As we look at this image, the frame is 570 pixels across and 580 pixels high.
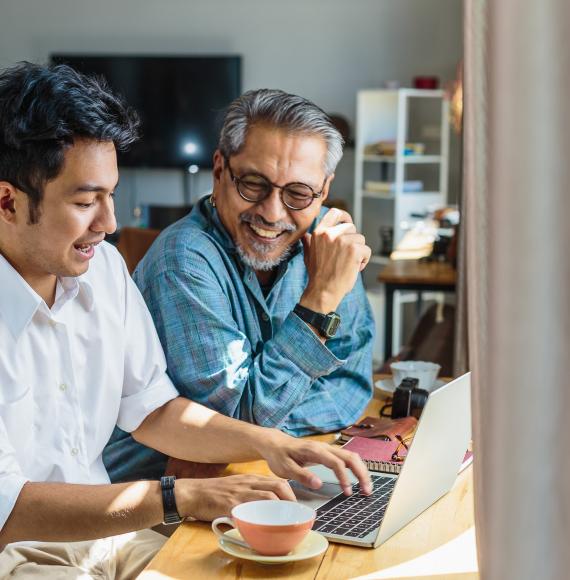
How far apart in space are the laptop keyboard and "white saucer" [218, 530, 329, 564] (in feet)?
0.21

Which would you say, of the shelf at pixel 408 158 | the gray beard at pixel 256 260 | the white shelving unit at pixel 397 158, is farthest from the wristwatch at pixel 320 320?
the shelf at pixel 408 158

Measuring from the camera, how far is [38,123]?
1.37m

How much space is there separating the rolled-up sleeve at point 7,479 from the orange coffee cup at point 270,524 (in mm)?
284

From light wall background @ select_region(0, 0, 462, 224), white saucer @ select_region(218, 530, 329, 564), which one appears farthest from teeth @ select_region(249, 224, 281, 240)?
light wall background @ select_region(0, 0, 462, 224)

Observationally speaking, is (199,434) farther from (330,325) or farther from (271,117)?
(271,117)

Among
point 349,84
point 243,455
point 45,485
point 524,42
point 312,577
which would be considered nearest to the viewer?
point 524,42

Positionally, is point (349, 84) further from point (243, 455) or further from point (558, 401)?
point (558, 401)

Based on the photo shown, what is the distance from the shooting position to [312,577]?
1.15 meters

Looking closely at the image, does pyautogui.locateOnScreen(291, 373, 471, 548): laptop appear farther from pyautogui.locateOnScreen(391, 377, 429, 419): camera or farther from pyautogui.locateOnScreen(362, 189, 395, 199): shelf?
pyautogui.locateOnScreen(362, 189, 395, 199): shelf

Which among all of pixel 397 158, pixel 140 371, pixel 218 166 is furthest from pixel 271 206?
pixel 397 158

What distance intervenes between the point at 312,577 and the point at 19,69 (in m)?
0.85

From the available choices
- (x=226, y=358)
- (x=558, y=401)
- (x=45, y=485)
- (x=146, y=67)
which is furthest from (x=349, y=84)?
(x=558, y=401)

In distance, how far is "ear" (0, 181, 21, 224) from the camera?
1393 millimetres

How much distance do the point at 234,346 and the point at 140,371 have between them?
183mm
